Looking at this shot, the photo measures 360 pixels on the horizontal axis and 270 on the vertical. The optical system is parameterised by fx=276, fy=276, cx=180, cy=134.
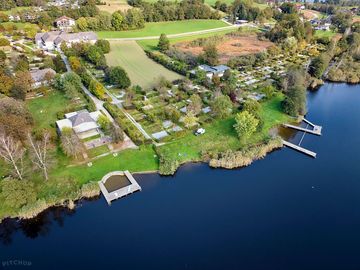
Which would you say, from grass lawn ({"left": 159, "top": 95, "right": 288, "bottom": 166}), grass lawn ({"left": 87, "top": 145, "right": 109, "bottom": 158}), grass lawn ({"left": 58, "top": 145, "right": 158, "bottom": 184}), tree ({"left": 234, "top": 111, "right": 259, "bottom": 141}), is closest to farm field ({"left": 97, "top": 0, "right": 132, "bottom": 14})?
grass lawn ({"left": 159, "top": 95, "right": 288, "bottom": 166})

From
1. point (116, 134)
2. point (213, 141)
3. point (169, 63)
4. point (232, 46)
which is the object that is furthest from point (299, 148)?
point (232, 46)

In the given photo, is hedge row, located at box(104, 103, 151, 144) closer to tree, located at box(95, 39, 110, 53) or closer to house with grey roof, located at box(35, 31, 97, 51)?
tree, located at box(95, 39, 110, 53)

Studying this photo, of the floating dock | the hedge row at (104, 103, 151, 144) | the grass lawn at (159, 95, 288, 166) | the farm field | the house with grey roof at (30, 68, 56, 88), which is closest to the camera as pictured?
the floating dock

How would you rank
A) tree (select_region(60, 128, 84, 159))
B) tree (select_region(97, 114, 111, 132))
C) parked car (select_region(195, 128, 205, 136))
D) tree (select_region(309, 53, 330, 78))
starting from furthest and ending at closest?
tree (select_region(309, 53, 330, 78)) < parked car (select_region(195, 128, 205, 136)) < tree (select_region(97, 114, 111, 132)) < tree (select_region(60, 128, 84, 159))

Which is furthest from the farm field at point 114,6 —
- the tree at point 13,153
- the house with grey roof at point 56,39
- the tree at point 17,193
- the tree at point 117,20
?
the tree at point 17,193

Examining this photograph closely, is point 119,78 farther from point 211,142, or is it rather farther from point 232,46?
point 232,46

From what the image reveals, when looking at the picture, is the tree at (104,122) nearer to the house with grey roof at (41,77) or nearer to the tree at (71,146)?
the tree at (71,146)

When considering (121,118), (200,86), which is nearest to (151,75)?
(200,86)
